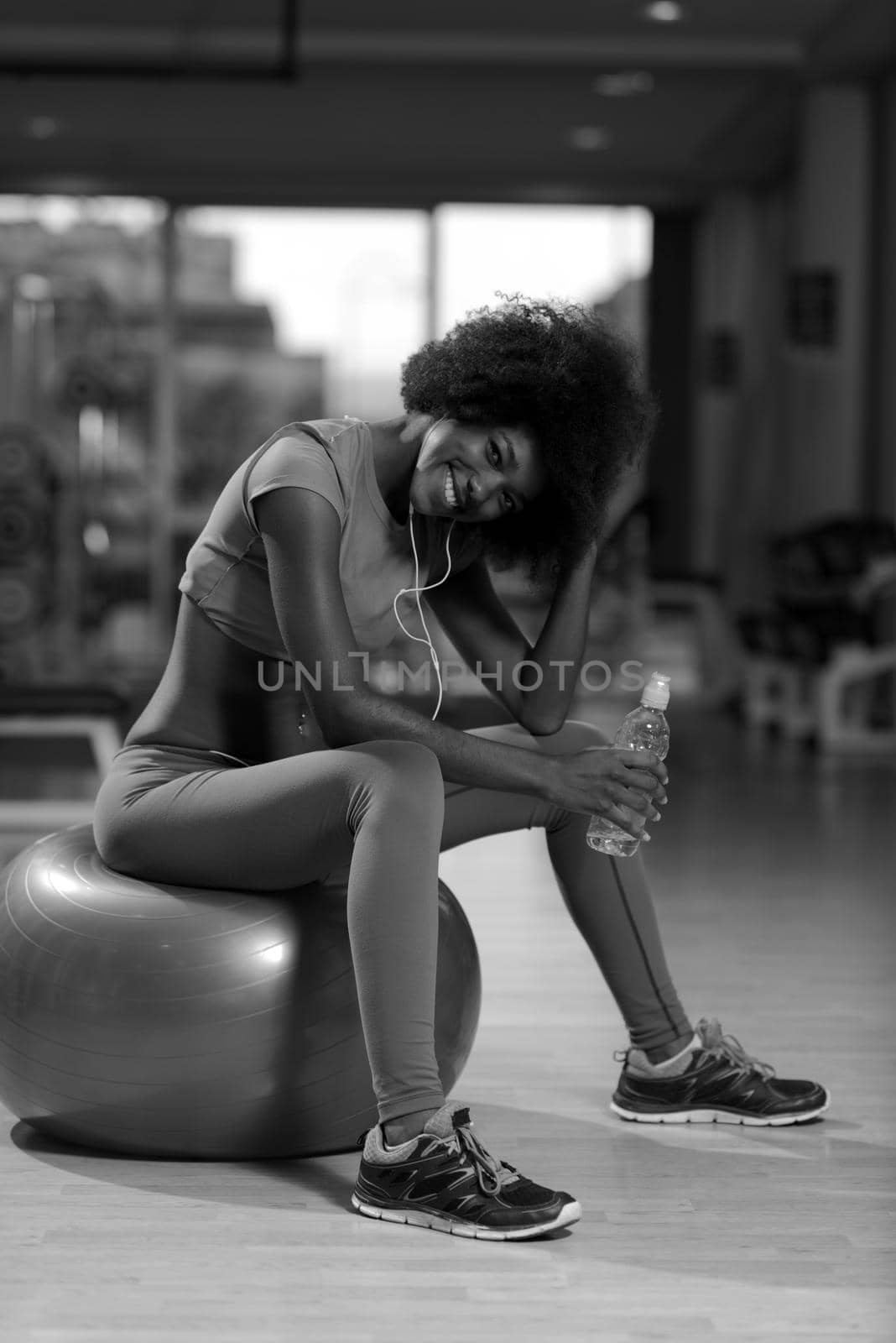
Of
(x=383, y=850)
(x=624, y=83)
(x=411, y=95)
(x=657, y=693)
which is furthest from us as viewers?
(x=411, y=95)

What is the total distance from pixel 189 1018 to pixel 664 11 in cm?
583

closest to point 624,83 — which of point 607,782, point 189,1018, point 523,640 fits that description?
point 523,640

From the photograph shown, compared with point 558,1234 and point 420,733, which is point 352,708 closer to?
point 420,733

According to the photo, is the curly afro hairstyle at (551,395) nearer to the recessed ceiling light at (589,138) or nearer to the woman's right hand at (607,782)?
the woman's right hand at (607,782)

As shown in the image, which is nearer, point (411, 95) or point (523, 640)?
point (523, 640)

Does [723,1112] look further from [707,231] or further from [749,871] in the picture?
[707,231]

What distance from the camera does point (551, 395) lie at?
1.76 metres

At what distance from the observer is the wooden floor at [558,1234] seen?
1.43m

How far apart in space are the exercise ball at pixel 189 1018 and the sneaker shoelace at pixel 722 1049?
0.33 metres

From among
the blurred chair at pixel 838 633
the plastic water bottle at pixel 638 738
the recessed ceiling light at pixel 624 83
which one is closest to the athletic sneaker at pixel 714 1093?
the plastic water bottle at pixel 638 738

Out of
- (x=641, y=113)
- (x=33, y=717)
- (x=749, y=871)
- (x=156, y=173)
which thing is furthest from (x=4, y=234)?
(x=749, y=871)

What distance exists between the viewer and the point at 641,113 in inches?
325

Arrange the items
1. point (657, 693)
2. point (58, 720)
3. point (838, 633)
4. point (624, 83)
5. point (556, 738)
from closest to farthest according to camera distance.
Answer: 1. point (657, 693)
2. point (556, 738)
3. point (58, 720)
4. point (838, 633)
5. point (624, 83)

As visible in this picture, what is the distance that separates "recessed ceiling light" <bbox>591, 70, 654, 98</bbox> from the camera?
7.44m
